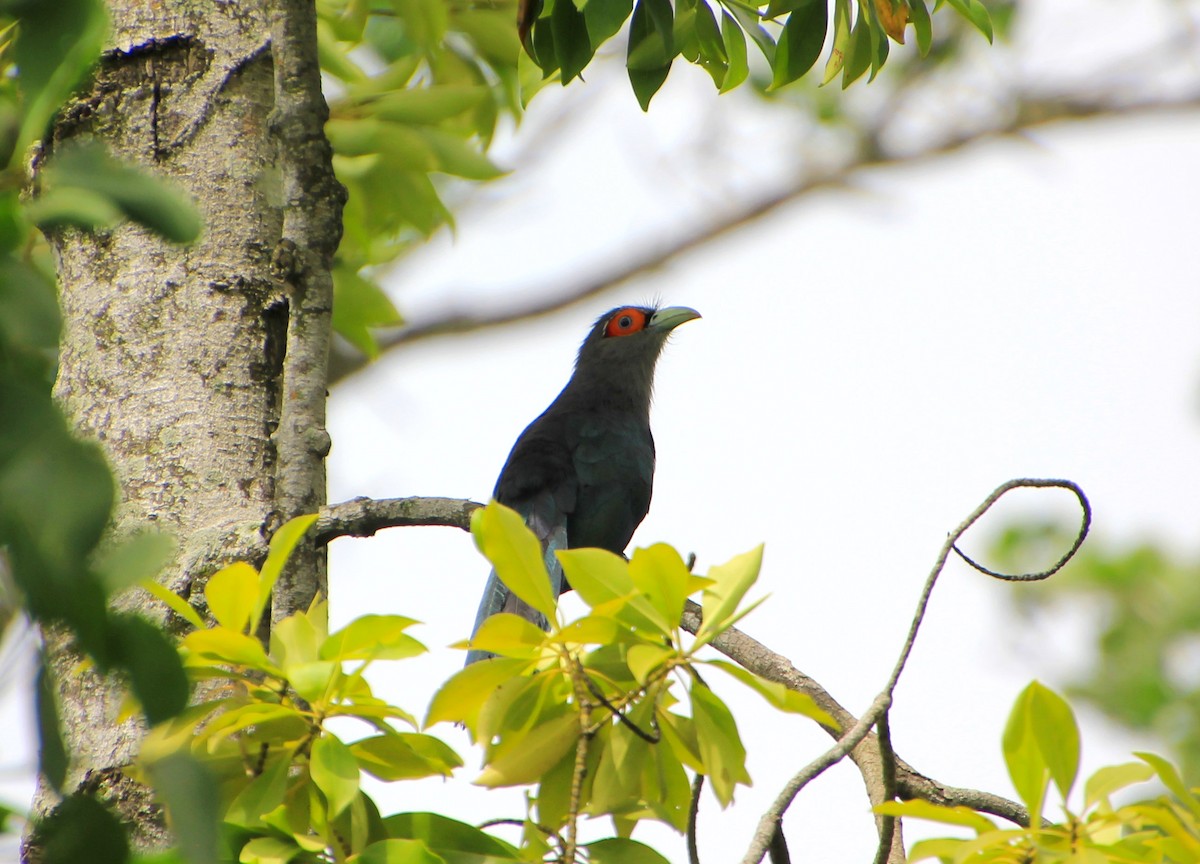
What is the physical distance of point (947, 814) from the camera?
5.01ft

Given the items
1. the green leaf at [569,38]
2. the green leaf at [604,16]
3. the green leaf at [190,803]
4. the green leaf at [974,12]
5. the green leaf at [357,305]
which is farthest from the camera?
the green leaf at [357,305]

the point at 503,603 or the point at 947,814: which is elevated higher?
the point at 503,603

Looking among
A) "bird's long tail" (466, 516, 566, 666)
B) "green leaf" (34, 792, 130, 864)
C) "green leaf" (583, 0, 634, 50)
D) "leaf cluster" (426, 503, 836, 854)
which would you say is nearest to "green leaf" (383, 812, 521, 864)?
"leaf cluster" (426, 503, 836, 854)

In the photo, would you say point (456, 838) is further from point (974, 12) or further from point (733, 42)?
point (974, 12)

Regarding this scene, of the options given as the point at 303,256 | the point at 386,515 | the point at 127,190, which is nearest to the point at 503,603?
the point at 386,515

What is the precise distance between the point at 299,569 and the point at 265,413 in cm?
51

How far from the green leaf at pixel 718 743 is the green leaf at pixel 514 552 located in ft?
0.81

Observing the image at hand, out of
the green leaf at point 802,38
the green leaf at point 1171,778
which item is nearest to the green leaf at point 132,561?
the green leaf at point 1171,778

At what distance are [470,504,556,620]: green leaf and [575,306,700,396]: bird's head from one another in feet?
15.3

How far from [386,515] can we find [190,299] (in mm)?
721

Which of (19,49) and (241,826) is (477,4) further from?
(19,49)

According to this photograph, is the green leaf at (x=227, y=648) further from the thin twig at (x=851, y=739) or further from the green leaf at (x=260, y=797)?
the thin twig at (x=851, y=739)

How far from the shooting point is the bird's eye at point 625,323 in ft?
21.6

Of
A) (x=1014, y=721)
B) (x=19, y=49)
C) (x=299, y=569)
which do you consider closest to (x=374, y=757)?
(x=299, y=569)
